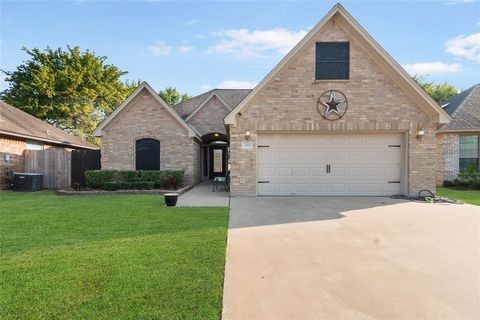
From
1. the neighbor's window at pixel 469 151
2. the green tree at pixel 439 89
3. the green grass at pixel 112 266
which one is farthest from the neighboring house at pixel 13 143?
the green tree at pixel 439 89

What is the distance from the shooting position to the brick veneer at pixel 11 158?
13195mm

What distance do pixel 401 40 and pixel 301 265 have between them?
9318mm

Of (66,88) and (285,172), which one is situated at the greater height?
(66,88)

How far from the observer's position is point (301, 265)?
3.96 meters

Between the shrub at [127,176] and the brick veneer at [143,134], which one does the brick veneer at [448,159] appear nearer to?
the brick veneer at [143,134]

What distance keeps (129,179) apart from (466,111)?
1978 cm

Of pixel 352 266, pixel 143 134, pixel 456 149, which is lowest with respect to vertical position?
pixel 352 266

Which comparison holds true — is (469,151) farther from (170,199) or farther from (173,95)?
(173,95)

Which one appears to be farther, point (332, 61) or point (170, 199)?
point (332, 61)

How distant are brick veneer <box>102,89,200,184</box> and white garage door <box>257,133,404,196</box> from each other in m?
5.40

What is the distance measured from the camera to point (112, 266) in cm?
377

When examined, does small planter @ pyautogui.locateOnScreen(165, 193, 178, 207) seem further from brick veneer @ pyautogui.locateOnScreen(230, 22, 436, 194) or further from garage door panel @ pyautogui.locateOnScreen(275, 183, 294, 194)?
garage door panel @ pyautogui.locateOnScreen(275, 183, 294, 194)

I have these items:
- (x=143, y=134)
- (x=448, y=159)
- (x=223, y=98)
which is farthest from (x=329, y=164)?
(x=223, y=98)

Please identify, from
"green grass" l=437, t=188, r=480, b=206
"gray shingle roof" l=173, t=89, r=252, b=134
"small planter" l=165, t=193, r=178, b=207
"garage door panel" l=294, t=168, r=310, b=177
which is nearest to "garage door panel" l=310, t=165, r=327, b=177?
"garage door panel" l=294, t=168, r=310, b=177
